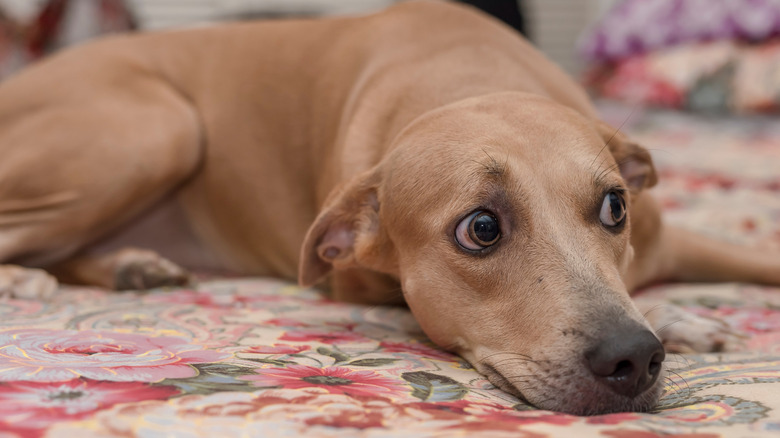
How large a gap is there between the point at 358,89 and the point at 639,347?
5.05 feet

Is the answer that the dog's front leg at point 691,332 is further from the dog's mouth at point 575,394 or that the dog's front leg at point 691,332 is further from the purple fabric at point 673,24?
the purple fabric at point 673,24

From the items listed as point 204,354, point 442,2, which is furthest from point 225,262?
point 204,354

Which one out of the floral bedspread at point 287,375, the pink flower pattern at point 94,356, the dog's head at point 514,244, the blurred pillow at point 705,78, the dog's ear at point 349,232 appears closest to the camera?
the floral bedspread at point 287,375

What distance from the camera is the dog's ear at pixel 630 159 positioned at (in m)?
2.13

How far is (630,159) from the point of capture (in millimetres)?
2209

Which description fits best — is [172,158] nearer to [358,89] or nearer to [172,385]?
[358,89]

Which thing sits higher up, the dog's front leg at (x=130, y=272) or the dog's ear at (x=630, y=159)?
the dog's ear at (x=630, y=159)

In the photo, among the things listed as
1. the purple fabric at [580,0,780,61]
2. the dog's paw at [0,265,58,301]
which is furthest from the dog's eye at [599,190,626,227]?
the purple fabric at [580,0,780,61]

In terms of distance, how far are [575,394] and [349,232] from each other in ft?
2.90

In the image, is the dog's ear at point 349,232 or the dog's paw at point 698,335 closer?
the dog's paw at point 698,335

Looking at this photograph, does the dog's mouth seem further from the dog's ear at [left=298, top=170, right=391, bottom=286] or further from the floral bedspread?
the dog's ear at [left=298, top=170, right=391, bottom=286]

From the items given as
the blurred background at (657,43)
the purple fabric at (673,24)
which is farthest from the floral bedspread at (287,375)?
the purple fabric at (673,24)

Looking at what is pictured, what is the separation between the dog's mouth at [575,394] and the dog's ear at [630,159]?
0.80 meters

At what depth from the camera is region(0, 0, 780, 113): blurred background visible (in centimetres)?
489
